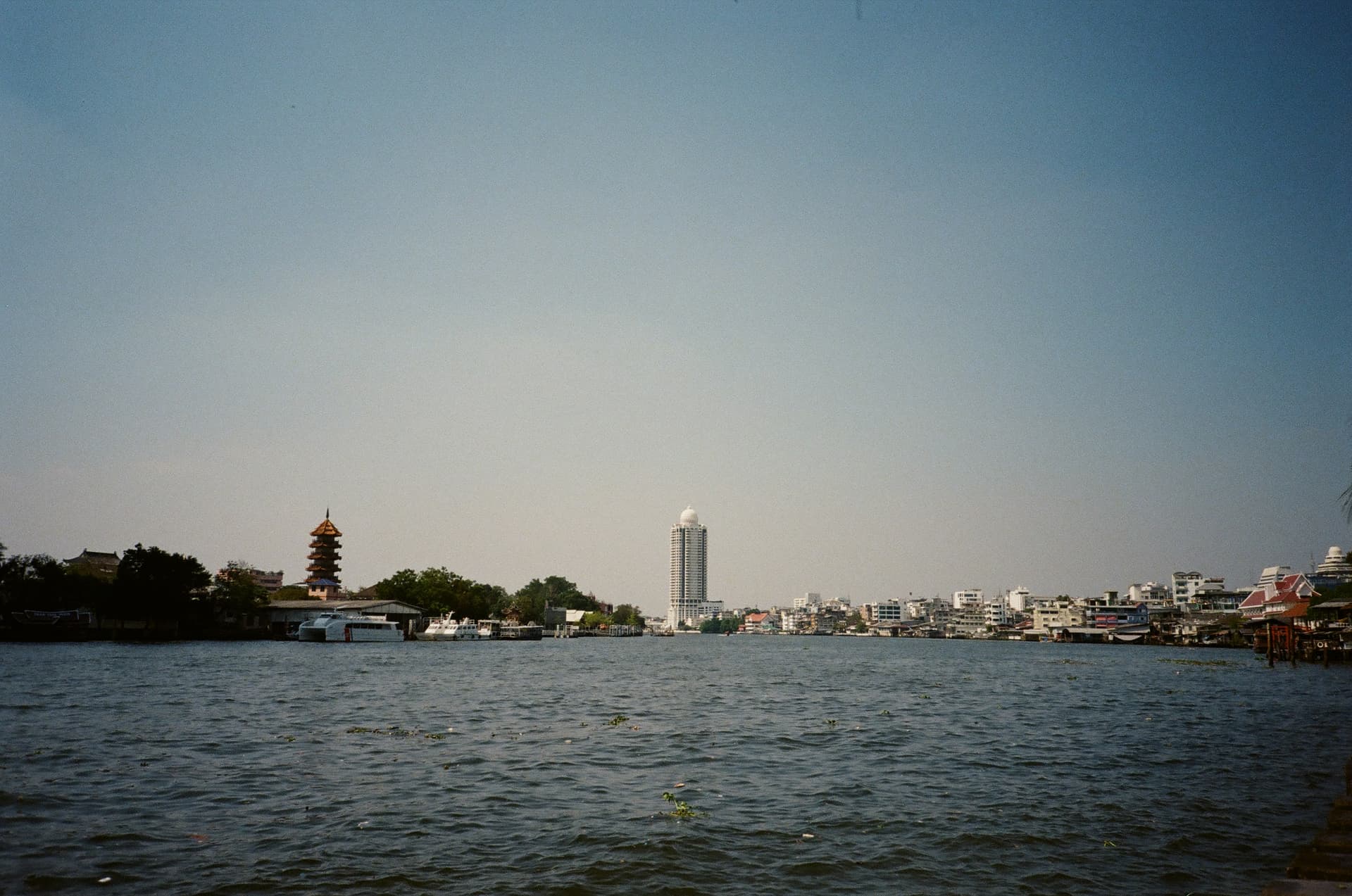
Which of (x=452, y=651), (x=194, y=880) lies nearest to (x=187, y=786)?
(x=194, y=880)

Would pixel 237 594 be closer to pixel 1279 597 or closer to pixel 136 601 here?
pixel 136 601

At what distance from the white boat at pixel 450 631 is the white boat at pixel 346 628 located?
56.7 feet

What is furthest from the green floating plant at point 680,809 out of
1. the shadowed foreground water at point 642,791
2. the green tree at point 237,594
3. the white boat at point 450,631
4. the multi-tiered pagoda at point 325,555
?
the multi-tiered pagoda at point 325,555

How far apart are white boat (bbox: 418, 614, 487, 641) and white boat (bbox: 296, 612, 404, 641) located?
56.7 feet

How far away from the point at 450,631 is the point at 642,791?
416 feet

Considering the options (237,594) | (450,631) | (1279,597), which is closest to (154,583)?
(237,594)

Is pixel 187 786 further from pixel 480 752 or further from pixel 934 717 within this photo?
pixel 934 717

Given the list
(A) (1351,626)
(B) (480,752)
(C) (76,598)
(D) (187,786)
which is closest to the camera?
(D) (187,786)

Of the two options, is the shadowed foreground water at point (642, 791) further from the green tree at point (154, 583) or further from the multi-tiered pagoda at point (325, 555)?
the multi-tiered pagoda at point (325, 555)

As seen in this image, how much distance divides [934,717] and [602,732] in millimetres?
14483

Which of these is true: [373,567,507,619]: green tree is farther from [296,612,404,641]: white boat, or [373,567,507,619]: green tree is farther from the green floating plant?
the green floating plant

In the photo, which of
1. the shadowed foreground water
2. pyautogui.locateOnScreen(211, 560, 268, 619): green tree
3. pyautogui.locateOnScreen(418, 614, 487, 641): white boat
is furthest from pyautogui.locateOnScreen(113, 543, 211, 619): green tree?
the shadowed foreground water

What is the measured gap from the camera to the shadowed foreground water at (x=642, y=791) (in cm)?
1218

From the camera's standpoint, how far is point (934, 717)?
32938 millimetres
